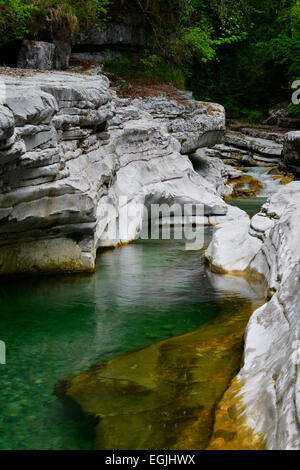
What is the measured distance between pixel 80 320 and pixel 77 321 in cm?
5

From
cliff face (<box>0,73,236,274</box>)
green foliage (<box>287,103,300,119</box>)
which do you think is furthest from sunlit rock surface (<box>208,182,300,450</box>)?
green foliage (<box>287,103,300,119</box>)

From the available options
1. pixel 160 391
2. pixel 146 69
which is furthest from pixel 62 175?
pixel 146 69

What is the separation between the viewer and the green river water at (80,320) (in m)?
4.18

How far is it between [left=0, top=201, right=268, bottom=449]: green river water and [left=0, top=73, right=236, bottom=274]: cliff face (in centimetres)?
57

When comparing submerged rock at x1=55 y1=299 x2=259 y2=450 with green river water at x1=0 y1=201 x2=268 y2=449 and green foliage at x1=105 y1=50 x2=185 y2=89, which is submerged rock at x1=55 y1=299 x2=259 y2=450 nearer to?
green river water at x1=0 y1=201 x2=268 y2=449

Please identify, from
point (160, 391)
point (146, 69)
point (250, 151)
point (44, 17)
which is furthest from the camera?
point (250, 151)

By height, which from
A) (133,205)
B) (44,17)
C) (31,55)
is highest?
(44,17)

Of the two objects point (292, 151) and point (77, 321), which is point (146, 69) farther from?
point (77, 321)

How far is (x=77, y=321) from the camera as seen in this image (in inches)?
262

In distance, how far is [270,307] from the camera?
16.5 feet

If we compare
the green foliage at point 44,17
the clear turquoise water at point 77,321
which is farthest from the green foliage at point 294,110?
the clear turquoise water at point 77,321

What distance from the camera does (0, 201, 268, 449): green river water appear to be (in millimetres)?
4176

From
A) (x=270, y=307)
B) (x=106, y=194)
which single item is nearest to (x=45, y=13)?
(x=106, y=194)

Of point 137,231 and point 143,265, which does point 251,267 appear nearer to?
point 143,265
